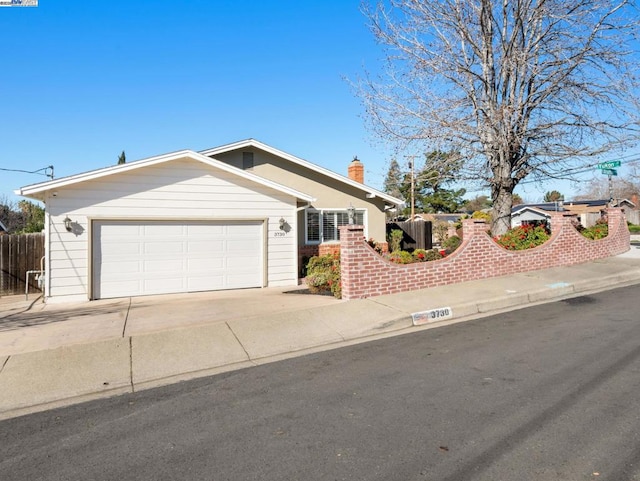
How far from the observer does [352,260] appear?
29.4ft

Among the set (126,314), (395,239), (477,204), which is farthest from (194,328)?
(477,204)

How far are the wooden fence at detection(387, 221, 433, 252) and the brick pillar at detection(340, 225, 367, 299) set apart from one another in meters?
11.9

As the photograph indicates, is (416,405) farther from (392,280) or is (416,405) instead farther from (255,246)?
(255,246)

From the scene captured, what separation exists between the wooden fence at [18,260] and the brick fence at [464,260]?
31.7ft

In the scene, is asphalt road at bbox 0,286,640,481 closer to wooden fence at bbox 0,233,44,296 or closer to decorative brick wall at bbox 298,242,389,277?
decorative brick wall at bbox 298,242,389,277

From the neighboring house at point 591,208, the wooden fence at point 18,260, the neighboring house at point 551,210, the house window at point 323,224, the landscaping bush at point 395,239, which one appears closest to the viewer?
the wooden fence at point 18,260

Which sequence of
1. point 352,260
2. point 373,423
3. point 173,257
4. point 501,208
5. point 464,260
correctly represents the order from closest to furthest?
point 373,423 < point 352,260 < point 464,260 < point 173,257 < point 501,208

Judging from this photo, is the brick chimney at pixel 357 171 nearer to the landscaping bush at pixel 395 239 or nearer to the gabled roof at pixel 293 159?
the gabled roof at pixel 293 159

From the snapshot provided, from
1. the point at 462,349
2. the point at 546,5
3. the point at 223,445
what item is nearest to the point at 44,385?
the point at 223,445

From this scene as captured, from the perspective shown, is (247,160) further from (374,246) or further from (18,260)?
(18,260)

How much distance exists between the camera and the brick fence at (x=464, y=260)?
9.00 m

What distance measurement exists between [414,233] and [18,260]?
16.5 meters

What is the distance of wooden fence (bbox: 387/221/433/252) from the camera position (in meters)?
20.9

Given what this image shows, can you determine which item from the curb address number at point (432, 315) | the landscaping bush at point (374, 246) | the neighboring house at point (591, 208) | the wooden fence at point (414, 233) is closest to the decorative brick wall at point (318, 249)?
the landscaping bush at point (374, 246)
